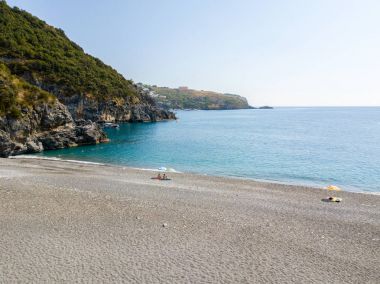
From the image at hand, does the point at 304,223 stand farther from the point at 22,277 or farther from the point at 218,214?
the point at 22,277

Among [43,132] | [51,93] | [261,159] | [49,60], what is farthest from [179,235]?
[49,60]

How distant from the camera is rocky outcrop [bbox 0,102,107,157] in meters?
47.8

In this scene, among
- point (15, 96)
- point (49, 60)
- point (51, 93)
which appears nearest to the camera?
point (15, 96)

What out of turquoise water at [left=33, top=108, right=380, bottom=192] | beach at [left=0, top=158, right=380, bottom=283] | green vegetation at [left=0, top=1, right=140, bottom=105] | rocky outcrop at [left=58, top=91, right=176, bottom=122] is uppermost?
green vegetation at [left=0, top=1, right=140, bottom=105]

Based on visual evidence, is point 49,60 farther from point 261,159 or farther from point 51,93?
point 261,159

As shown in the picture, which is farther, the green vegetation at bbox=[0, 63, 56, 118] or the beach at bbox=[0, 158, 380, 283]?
the green vegetation at bbox=[0, 63, 56, 118]

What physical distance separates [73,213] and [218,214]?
8.30m

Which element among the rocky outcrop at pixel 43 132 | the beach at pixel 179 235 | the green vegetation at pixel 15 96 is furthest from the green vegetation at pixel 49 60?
the beach at pixel 179 235

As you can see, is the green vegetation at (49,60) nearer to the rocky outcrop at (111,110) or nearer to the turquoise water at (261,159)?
the rocky outcrop at (111,110)

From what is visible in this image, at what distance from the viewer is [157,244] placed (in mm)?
14594

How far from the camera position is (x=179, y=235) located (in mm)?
15867

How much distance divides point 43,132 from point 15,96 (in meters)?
7.17

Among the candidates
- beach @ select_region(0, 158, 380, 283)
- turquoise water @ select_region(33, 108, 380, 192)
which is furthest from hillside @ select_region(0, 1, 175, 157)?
beach @ select_region(0, 158, 380, 283)

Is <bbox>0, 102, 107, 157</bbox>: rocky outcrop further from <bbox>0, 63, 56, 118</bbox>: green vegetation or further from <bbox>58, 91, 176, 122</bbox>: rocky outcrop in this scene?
<bbox>58, 91, 176, 122</bbox>: rocky outcrop
